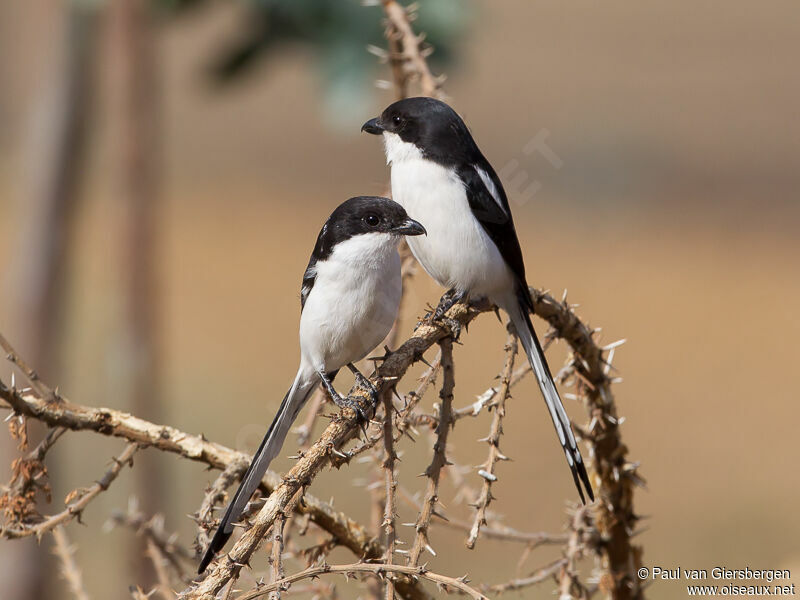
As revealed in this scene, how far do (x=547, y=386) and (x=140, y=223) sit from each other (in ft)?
14.4

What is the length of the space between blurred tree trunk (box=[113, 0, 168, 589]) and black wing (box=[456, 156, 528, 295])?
377 centimetres

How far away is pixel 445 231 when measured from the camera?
3.09 meters

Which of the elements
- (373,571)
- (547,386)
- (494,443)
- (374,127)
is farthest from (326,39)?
(373,571)

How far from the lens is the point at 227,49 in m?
6.95

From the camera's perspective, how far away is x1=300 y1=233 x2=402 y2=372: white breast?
2.56m

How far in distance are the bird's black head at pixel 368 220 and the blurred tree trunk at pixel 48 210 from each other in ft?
13.9

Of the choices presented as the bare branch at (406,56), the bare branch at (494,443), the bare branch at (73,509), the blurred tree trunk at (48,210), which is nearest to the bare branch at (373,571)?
the bare branch at (494,443)

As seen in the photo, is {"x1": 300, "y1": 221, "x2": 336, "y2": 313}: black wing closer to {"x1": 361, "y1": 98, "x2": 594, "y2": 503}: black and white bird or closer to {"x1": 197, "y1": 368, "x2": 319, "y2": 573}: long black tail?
{"x1": 361, "y1": 98, "x2": 594, "y2": 503}: black and white bird

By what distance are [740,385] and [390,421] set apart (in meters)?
11.5

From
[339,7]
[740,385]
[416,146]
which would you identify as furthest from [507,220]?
[740,385]

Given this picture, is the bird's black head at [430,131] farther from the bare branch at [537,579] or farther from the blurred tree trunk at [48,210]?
the blurred tree trunk at [48,210]

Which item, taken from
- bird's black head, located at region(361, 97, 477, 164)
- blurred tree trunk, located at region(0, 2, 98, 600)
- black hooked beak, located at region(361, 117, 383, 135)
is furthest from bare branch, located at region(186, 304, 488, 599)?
blurred tree trunk, located at region(0, 2, 98, 600)

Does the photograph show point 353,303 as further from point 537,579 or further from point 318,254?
point 537,579

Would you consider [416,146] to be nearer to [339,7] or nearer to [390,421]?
[390,421]
